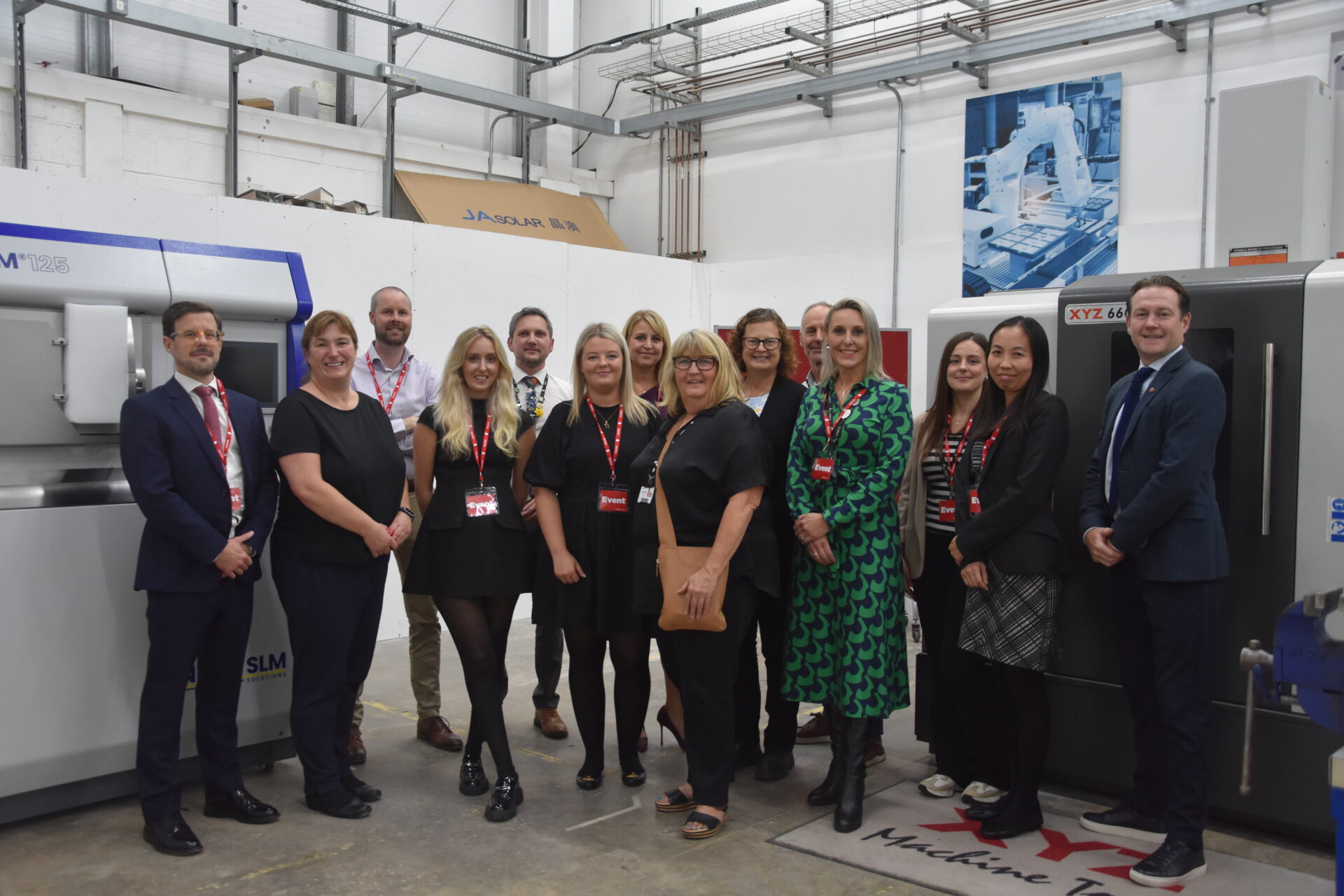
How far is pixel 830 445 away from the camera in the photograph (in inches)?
119

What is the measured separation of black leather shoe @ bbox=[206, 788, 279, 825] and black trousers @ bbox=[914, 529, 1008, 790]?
79.9 inches

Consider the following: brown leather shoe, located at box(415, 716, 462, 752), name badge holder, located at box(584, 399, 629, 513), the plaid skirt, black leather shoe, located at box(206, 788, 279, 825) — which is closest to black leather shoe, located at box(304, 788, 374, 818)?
black leather shoe, located at box(206, 788, 279, 825)

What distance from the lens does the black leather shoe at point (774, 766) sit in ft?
11.3

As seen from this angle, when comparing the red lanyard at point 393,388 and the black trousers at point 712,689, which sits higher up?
the red lanyard at point 393,388

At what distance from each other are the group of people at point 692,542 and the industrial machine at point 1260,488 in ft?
0.81

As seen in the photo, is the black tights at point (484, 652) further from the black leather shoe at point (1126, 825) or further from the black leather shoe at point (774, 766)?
the black leather shoe at point (1126, 825)

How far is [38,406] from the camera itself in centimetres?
299

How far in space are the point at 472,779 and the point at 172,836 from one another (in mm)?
861

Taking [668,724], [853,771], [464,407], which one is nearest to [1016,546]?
[853,771]

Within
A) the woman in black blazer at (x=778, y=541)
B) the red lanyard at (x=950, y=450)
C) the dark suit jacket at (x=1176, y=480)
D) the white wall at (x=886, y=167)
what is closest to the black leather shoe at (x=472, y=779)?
the woman in black blazer at (x=778, y=541)

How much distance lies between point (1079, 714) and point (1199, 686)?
64cm

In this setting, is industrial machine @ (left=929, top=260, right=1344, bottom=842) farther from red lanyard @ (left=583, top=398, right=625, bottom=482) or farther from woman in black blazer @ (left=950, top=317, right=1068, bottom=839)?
red lanyard @ (left=583, top=398, right=625, bottom=482)

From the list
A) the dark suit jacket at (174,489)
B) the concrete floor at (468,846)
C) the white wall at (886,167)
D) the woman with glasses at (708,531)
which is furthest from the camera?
the white wall at (886,167)

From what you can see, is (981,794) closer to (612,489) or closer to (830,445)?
(830,445)
